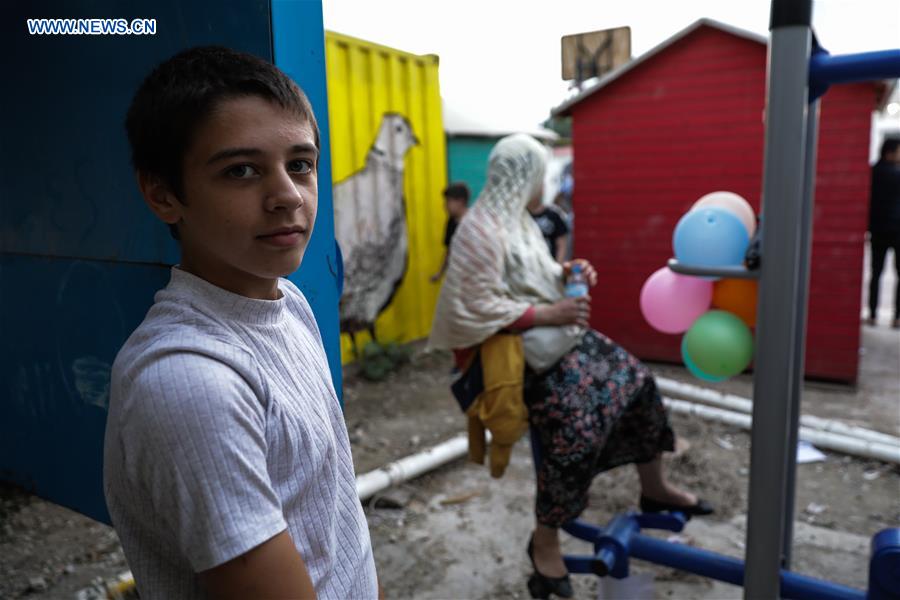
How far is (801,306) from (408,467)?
2.08 m

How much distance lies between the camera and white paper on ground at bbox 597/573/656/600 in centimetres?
236

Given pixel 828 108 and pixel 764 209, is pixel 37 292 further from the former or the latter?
pixel 828 108

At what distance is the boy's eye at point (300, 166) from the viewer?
901 mm

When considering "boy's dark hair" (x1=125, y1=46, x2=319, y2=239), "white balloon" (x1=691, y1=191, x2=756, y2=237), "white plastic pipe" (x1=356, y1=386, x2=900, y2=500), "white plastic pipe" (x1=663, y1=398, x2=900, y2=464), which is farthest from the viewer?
"white plastic pipe" (x1=663, y1=398, x2=900, y2=464)

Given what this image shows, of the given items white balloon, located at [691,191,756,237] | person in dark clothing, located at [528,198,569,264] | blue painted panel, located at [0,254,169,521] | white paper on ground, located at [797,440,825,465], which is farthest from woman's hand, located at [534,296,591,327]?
person in dark clothing, located at [528,198,569,264]

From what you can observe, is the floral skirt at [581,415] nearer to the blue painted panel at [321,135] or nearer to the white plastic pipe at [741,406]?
the blue painted panel at [321,135]

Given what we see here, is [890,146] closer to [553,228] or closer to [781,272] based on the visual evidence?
[553,228]

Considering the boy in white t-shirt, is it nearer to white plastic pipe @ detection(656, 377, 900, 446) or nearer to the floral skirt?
the floral skirt

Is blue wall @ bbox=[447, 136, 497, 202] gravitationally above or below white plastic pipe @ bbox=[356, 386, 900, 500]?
above

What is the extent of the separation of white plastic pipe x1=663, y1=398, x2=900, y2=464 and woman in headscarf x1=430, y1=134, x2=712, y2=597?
1.12 m

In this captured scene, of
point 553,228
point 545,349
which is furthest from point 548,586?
point 553,228

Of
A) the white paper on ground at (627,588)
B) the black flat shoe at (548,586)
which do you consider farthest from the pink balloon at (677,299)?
the black flat shoe at (548,586)

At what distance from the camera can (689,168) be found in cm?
547

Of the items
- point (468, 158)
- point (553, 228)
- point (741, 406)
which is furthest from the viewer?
point (468, 158)
